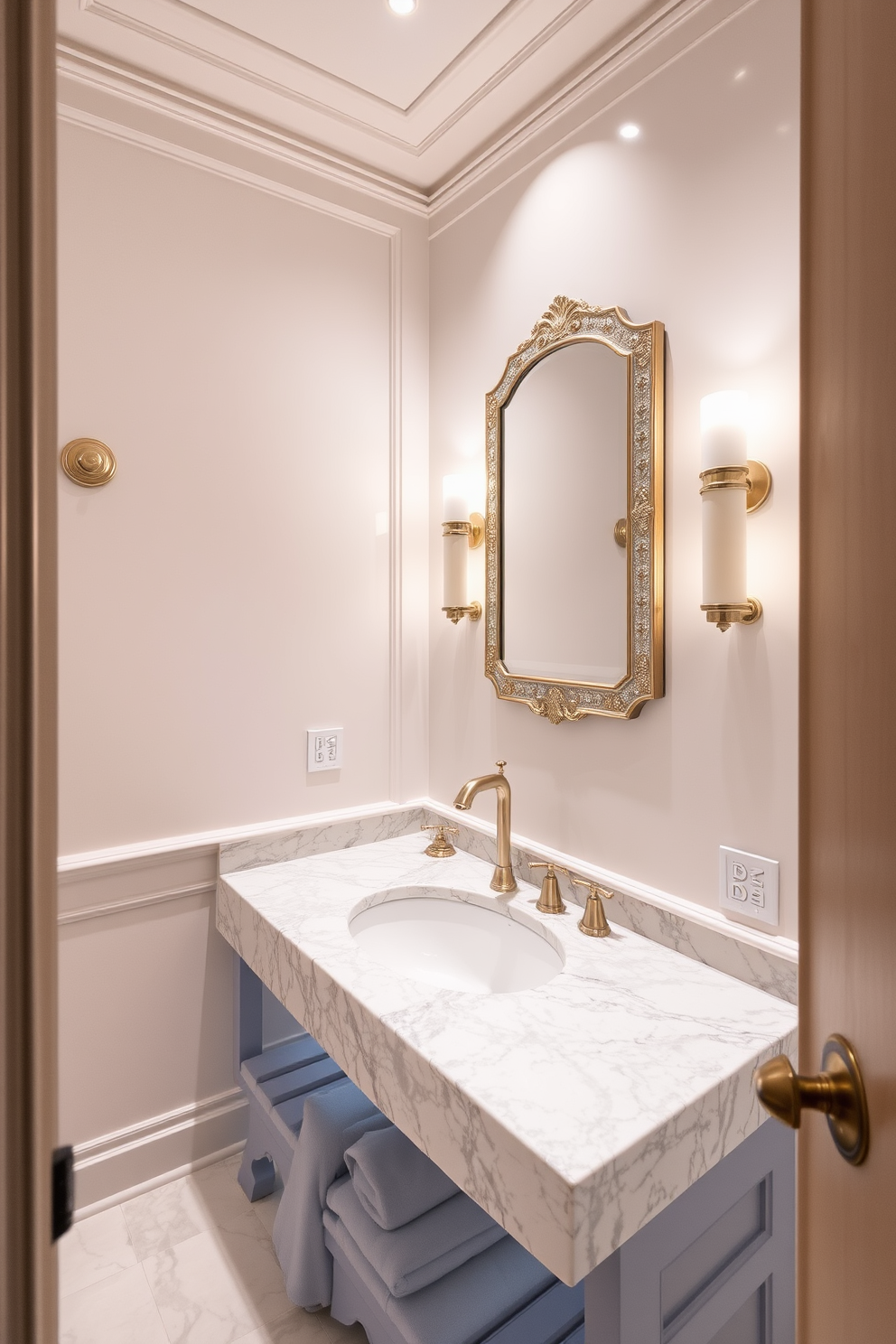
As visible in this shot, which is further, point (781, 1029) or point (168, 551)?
point (168, 551)

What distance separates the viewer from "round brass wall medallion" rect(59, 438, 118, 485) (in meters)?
1.47

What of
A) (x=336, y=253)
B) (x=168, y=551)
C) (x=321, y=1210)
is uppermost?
(x=336, y=253)

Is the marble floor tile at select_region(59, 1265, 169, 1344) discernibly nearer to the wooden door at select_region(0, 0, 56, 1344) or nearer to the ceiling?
the wooden door at select_region(0, 0, 56, 1344)

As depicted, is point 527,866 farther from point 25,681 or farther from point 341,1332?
point 25,681

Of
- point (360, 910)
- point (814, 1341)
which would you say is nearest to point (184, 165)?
point (360, 910)

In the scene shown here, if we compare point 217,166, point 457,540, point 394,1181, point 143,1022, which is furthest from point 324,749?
point 217,166

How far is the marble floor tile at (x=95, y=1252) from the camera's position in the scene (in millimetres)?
1393

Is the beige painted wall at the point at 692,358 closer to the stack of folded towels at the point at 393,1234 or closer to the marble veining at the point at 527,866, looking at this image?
the marble veining at the point at 527,866

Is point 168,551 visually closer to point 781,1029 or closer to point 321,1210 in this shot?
point 321,1210

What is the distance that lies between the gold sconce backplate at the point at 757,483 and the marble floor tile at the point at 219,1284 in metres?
1.70

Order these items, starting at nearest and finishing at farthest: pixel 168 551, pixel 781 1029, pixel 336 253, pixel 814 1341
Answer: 1. pixel 814 1341
2. pixel 781 1029
3. pixel 168 551
4. pixel 336 253

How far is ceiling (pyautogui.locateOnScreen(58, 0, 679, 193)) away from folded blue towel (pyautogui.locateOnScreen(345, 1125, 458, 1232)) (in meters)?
2.09

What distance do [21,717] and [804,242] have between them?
0.64 metres

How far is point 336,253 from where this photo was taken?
1.84 m
